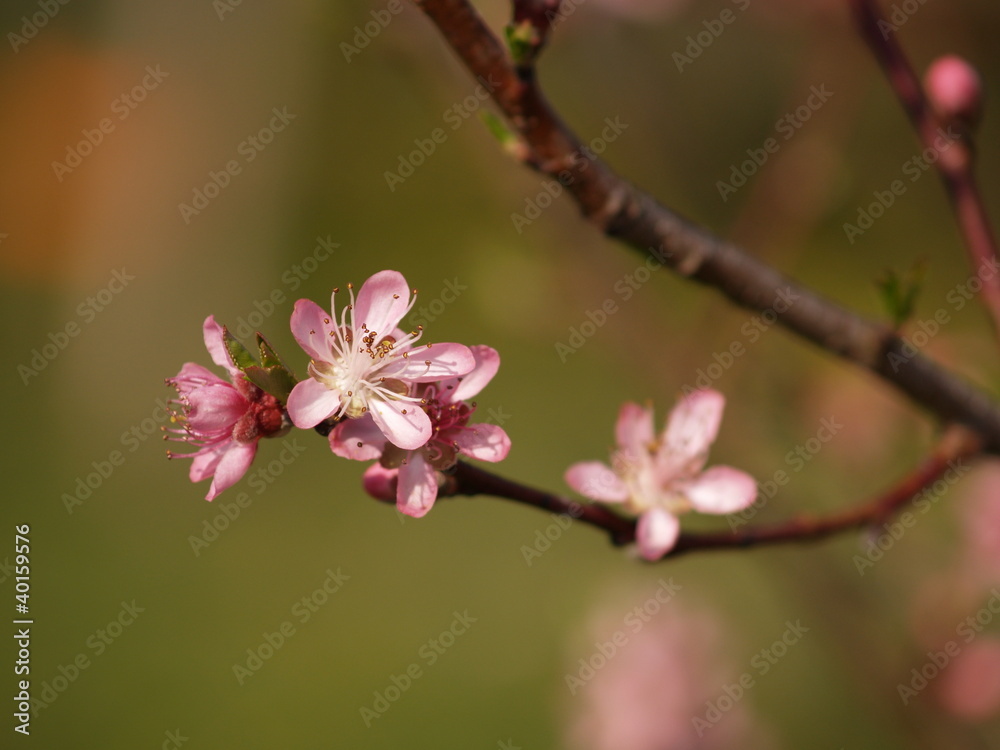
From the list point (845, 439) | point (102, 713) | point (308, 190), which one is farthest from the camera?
point (308, 190)

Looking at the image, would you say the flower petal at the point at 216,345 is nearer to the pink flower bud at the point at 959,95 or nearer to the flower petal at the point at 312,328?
the flower petal at the point at 312,328

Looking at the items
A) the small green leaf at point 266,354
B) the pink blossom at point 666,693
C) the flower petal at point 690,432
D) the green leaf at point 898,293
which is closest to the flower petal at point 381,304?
the small green leaf at point 266,354

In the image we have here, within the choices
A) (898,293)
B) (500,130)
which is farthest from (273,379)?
(898,293)

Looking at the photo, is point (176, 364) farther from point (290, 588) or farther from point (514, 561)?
point (514, 561)

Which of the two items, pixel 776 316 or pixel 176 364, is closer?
pixel 776 316

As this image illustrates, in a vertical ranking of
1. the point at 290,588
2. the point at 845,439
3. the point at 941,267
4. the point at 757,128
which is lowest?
the point at 941,267

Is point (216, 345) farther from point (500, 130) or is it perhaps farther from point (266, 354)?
point (500, 130)

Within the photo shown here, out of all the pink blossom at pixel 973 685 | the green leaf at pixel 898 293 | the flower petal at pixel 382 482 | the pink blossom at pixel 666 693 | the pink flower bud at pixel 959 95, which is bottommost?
the pink blossom at pixel 973 685

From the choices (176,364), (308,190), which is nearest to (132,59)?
(308,190)
